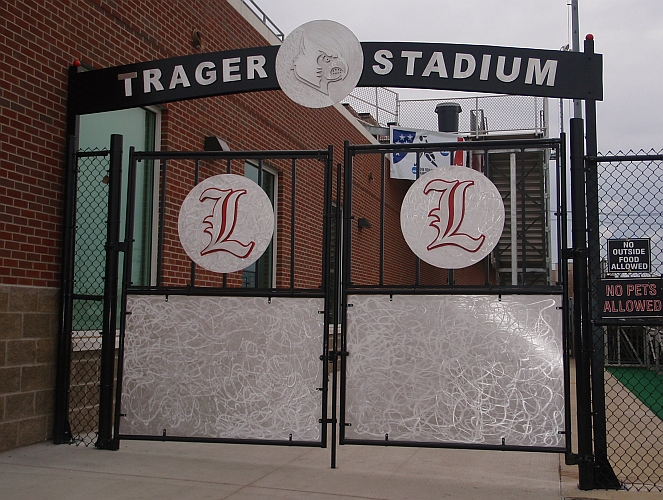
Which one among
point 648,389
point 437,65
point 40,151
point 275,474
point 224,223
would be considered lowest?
point 648,389

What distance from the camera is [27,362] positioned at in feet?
20.2

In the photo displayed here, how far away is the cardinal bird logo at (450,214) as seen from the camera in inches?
213

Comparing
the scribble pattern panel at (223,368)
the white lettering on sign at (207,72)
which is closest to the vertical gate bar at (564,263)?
the scribble pattern panel at (223,368)

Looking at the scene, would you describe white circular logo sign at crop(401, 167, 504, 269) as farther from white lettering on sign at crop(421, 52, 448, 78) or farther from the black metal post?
the black metal post

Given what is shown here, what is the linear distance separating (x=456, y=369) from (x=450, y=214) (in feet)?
3.92

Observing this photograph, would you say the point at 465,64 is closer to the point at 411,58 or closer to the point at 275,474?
the point at 411,58

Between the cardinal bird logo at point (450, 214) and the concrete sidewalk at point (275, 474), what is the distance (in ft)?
5.94

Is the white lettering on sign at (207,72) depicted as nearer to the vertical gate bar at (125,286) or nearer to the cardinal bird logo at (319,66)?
the cardinal bird logo at (319,66)

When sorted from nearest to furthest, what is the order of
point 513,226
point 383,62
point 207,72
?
point 513,226, point 383,62, point 207,72

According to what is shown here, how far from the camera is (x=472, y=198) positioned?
5.41 metres

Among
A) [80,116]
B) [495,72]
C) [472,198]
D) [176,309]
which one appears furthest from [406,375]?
[80,116]

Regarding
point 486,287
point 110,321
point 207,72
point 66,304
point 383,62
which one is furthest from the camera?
point 207,72

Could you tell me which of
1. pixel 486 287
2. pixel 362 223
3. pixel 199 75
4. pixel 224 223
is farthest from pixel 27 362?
pixel 362 223

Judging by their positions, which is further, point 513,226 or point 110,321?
point 110,321
